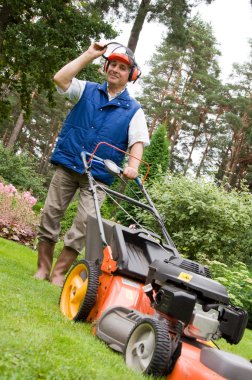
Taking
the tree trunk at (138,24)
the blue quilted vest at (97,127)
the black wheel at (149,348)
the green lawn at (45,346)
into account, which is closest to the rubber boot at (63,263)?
the blue quilted vest at (97,127)

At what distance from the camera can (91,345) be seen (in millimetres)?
2611

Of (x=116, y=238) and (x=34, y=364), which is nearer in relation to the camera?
(x=34, y=364)

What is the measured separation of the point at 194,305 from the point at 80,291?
3.43 feet

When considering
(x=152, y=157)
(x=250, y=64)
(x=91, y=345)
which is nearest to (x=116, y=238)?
(x=91, y=345)

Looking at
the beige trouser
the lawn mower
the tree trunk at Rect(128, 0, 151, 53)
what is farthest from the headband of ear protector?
the tree trunk at Rect(128, 0, 151, 53)

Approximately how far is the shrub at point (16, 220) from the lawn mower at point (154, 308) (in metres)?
5.56

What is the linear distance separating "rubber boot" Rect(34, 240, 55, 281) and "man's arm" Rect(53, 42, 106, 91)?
4.10ft

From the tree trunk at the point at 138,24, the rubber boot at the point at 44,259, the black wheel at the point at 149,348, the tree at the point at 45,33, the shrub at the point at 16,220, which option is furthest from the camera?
the tree trunk at the point at 138,24

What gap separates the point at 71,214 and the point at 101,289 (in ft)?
30.8

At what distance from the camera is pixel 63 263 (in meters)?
4.38

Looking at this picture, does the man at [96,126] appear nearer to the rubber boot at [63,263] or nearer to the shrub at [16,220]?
the rubber boot at [63,263]

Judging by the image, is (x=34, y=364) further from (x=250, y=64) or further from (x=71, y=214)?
(x=250, y=64)

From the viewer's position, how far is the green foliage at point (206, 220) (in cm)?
1088

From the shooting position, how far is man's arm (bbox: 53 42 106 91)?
13.1 feet
